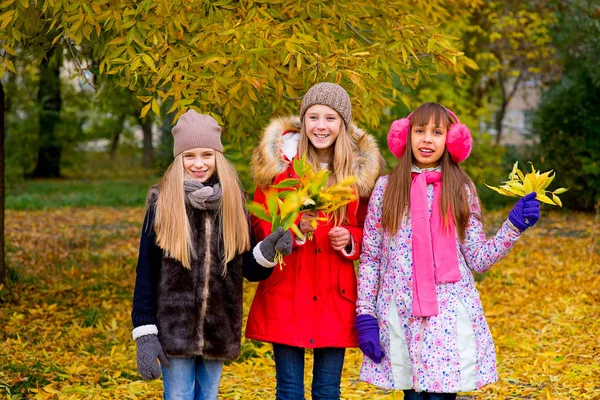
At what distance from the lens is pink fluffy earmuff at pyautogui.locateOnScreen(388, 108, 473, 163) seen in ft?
10.7

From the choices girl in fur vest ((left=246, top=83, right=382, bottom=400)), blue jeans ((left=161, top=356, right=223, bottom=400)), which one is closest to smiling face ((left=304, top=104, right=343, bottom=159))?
girl in fur vest ((left=246, top=83, right=382, bottom=400))

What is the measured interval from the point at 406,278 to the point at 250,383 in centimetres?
229

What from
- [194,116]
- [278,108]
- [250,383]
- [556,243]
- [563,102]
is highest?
[563,102]

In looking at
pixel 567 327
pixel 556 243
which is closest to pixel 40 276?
pixel 567 327

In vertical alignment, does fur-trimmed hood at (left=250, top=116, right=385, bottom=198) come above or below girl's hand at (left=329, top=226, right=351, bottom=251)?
above

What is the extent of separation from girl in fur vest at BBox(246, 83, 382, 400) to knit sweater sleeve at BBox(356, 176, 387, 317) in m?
0.07

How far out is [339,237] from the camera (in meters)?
3.29

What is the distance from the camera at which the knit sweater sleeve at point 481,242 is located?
3.08m

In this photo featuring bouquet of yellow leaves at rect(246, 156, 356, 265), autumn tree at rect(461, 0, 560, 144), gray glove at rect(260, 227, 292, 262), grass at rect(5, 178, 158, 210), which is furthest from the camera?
grass at rect(5, 178, 158, 210)

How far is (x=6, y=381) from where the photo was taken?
4770mm

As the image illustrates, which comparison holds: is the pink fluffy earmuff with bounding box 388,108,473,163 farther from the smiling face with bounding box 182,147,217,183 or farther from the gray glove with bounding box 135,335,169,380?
the gray glove with bounding box 135,335,169,380

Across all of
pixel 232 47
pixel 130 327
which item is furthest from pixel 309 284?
pixel 130 327

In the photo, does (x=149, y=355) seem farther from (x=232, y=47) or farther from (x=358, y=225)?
(x=232, y=47)

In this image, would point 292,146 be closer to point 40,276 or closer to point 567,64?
point 40,276
